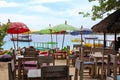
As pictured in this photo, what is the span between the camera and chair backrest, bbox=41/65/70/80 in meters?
5.84

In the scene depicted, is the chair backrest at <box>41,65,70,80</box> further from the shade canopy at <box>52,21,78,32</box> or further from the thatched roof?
the shade canopy at <box>52,21,78,32</box>

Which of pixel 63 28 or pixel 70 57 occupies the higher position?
pixel 63 28

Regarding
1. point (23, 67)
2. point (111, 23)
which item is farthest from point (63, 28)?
point (23, 67)

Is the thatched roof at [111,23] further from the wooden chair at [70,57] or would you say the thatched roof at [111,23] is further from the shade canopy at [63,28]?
the shade canopy at [63,28]

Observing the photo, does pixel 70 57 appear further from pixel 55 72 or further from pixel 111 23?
pixel 55 72

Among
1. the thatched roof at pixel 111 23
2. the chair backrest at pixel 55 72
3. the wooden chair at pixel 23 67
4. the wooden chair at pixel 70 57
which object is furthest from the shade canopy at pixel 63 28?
the chair backrest at pixel 55 72

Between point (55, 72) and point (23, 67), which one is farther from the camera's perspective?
point (23, 67)

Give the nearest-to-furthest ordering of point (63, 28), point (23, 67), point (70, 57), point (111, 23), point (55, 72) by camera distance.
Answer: point (55, 72) < point (23, 67) < point (111, 23) < point (70, 57) < point (63, 28)

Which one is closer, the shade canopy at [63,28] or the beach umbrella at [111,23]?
the beach umbrella at [111,23]

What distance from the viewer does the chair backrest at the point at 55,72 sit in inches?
230

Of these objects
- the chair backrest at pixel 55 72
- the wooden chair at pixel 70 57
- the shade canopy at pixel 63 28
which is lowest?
the wooden chair at pixel 70 57

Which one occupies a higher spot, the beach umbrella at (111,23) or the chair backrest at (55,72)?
the beach umbrella at (111,23)

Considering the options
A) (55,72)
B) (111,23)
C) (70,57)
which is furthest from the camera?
(70,57)

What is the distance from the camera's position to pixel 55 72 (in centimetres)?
588
